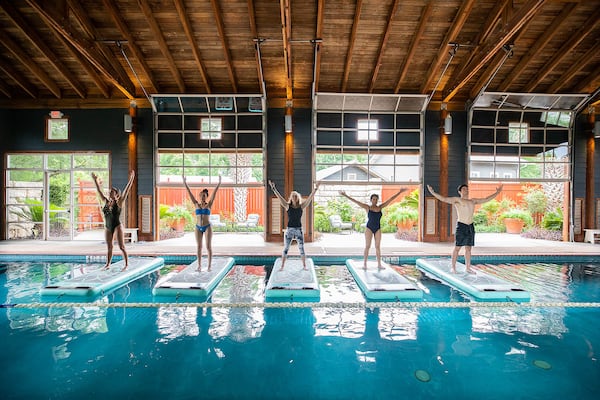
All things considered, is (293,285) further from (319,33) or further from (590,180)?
(590,180)

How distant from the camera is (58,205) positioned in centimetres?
1018

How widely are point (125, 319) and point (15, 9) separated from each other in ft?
24.9

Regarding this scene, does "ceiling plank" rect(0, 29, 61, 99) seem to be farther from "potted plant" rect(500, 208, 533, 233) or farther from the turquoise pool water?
"potted plant" rect(500, 208, 533, 233)

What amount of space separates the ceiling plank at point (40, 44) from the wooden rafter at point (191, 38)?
11.6 feet

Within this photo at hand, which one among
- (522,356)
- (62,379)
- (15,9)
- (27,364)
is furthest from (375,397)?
(15,9)

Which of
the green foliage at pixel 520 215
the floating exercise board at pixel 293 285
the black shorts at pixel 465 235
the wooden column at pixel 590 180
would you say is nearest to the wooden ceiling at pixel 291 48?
the wooden column at pixel 590 180

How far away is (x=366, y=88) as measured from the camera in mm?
9570

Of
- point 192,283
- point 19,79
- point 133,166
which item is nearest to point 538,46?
point 192,283

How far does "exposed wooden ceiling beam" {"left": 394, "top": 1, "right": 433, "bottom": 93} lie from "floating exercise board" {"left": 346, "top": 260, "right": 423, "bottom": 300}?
5443mm

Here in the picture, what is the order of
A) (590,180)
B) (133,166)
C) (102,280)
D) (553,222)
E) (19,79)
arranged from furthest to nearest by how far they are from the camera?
(553,222)
(590,180)
(133,166)
(19,79)
(102,280)

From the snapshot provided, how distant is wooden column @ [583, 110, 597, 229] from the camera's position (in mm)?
10008

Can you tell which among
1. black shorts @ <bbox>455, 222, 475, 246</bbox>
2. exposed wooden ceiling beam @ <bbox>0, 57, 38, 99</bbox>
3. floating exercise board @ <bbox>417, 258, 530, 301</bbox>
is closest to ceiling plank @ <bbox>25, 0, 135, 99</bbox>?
exposed wooden ceiling beam @ <bbox>0, 57, 38, 99</bbox>

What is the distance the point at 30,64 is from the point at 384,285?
33.3 feet

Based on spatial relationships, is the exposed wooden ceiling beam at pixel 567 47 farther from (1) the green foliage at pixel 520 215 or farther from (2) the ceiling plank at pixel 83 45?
(2) the ceiling plank at pixel 83 45
